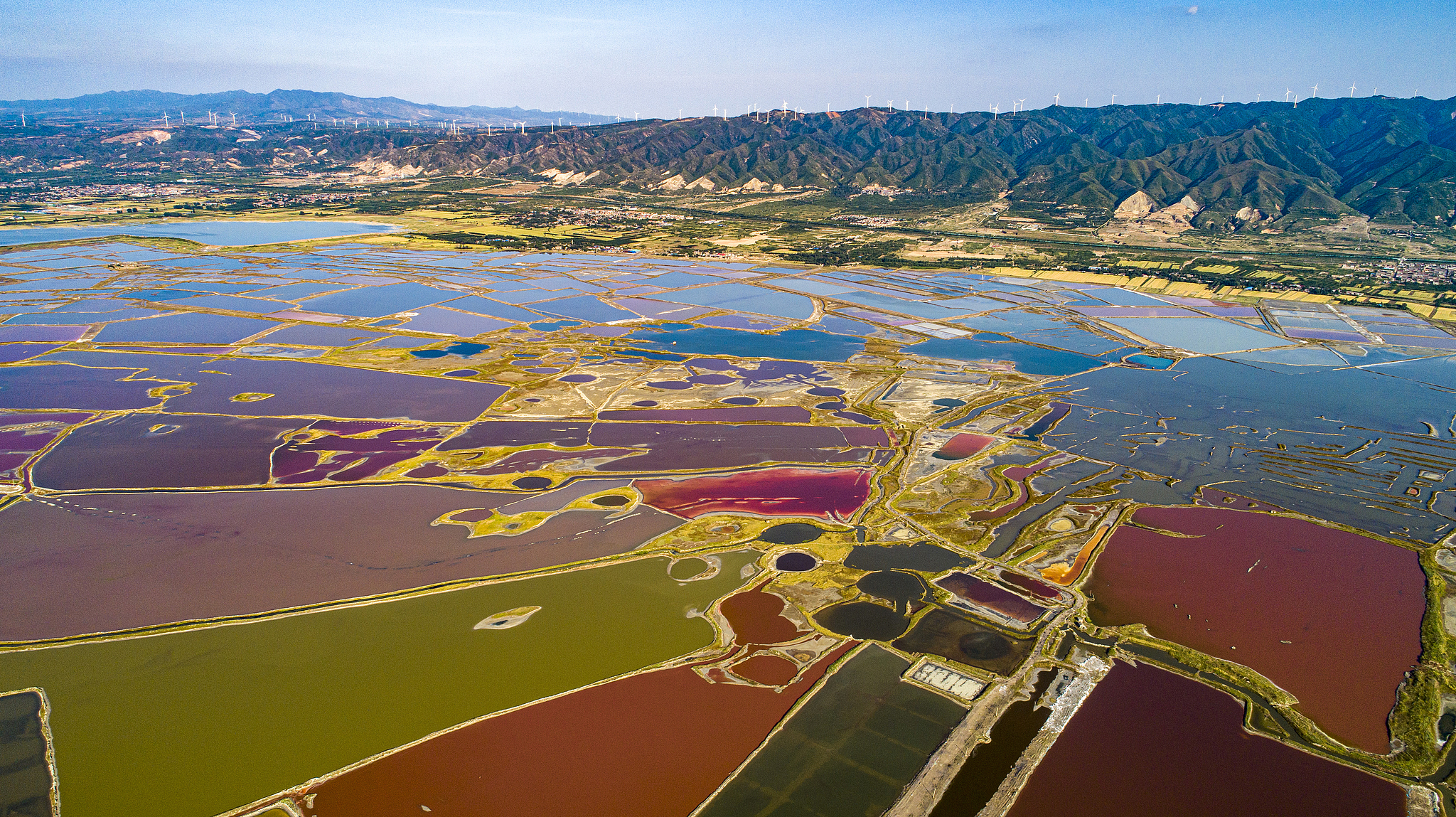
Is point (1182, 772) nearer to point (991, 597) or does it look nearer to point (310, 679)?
point (991, 597)

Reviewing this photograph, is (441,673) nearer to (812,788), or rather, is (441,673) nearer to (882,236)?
(812,788)

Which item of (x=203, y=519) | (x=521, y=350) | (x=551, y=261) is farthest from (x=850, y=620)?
(x=551, y=261)

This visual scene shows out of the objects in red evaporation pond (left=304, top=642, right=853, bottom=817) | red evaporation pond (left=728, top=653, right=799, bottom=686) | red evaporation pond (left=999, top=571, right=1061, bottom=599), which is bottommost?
red evaporation pond (left=304, top=642, right=853, bottom=817)

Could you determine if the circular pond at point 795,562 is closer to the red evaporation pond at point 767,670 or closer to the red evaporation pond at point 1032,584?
the red evaporation pond at point 767,670

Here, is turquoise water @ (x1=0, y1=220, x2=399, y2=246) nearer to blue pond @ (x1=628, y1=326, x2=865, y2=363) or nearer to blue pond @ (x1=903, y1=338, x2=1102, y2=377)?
blue pond @ (x1=628, y1=326, x2=865, y2=363)

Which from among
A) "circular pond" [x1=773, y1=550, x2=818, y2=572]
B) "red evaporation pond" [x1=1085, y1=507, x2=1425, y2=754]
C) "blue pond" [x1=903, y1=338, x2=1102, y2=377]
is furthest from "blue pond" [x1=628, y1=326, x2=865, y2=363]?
"circular pond" [x1=773, y1=550, x2=818, y2=572]
